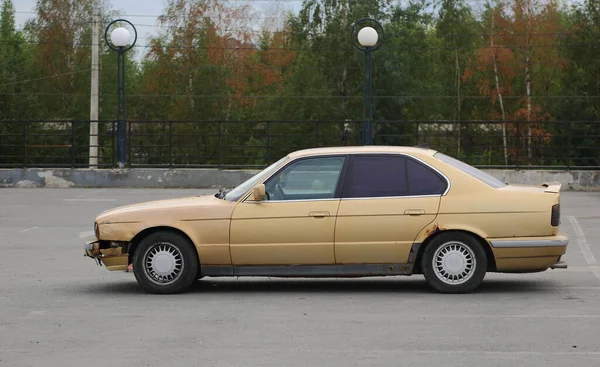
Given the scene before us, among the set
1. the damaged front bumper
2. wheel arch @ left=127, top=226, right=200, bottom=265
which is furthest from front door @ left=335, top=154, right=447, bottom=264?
the damaged front bumper

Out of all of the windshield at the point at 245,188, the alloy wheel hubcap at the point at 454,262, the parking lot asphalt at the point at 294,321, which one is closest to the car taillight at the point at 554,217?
the parking lot asphalt at the point at 294,321

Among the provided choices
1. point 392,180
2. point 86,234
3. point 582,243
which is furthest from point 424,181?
point 86,234

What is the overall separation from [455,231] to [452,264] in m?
0.31

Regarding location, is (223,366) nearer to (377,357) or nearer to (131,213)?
(377,357)

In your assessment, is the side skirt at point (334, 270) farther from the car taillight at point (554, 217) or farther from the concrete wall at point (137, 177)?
the concrete wall at point (137, 177)

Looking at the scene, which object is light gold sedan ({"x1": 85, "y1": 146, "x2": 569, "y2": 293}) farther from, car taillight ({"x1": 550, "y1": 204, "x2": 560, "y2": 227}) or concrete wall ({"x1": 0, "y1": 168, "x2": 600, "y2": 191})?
concrete wall ({"x1": 0, "y1": 168, "x2": 600, "y2": 191})

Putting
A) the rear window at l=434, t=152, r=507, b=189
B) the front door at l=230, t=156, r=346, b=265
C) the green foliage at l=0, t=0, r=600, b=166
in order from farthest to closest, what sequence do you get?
the green foliage at l=0, t=0, r=600, b=166
the rear window at l=434, t=152, r=507, b=189
the front door at l=230, t=156, r=346, b=265

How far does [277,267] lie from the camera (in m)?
11.2

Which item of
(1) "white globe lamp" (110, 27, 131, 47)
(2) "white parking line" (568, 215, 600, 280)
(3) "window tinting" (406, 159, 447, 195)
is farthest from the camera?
(1) "white globe lamp" (110, 27, 131, 47)

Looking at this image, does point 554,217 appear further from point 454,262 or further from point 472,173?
point 454,262

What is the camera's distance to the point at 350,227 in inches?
439

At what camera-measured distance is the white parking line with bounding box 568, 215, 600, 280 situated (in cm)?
1388

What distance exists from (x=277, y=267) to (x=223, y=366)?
11.7 ft

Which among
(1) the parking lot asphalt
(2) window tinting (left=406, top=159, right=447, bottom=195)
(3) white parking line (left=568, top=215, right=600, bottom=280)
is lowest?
(1) the parking lot asphalt
